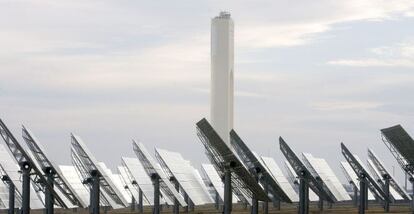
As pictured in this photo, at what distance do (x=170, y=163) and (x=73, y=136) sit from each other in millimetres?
17625

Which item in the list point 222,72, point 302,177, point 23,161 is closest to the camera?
point 23,161

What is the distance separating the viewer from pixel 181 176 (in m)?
74.9

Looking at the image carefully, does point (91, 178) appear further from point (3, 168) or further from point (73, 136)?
point (3, 168)

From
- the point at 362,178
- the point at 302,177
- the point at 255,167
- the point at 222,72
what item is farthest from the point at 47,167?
the point at 222,72

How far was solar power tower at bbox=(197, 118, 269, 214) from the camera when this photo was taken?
51.4 metres

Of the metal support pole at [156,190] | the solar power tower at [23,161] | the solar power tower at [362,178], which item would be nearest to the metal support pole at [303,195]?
the solar power tower at [362,178]

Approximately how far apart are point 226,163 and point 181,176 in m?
23.6

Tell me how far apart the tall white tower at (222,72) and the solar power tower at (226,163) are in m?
105

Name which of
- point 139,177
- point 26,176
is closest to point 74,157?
point 26,176

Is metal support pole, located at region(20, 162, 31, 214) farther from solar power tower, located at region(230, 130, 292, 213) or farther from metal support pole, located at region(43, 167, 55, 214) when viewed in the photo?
solar power tower, located at region(230, 130, 292, 213)

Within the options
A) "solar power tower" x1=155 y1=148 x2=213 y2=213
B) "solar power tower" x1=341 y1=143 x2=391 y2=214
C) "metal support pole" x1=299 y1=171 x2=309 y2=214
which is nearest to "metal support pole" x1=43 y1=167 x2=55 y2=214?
"solar power tower" x1=155 y1=148 x2=213 y2=213

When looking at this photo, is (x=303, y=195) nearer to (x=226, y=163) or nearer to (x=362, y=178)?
(x=362, y=178)

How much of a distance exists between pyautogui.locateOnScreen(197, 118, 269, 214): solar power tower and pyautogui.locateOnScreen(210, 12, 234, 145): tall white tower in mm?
104714

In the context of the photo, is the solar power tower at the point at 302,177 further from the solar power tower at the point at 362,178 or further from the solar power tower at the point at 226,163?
the solar power tower at the point at 226,163
